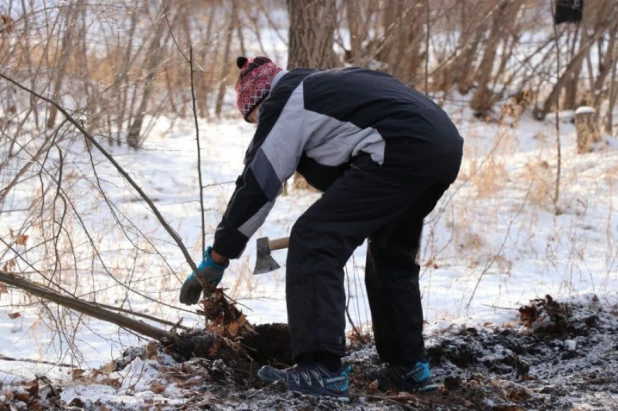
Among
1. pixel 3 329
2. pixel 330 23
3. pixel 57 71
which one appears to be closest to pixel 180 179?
pixel 330 23

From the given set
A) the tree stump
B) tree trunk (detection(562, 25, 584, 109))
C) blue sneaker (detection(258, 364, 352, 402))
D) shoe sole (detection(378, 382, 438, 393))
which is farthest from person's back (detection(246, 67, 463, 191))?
tree trunk (detection(562, 25, 584, 109))

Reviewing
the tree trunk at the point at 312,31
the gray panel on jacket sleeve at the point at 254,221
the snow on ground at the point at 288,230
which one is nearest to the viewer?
the gray panel on jacket sleeve at the point at 254,221

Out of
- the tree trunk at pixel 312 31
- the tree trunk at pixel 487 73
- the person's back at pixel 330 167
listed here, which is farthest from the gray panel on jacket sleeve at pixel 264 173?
the tree trunk at pixel 487 73

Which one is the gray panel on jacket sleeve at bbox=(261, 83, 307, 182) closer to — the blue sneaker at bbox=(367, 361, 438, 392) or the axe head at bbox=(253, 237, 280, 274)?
the axe head at bbox=(253, 237, 280, 274)

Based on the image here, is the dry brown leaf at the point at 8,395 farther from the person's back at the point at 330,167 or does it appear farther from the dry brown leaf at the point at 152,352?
the person's back at the point at 330,167

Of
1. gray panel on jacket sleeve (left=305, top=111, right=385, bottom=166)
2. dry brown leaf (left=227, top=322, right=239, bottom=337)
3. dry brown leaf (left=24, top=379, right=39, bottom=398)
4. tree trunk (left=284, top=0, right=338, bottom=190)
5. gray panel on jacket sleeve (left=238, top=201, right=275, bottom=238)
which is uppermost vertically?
tree trunk (left=284, top=0, right=338, bottom=190)

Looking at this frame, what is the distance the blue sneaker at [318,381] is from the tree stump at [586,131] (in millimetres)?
7599

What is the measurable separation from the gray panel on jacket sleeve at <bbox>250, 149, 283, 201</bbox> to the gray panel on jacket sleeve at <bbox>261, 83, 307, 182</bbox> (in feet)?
0.04

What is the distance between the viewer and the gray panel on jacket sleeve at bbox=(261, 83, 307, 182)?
9.87ft

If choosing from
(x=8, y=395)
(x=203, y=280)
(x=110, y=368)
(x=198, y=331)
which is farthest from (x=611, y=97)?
(x=8, y=395)

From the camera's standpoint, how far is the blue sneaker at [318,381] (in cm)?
311

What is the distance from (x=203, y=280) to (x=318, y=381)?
2.14 feet

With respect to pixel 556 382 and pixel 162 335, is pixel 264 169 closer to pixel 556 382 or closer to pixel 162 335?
pixel 162 335

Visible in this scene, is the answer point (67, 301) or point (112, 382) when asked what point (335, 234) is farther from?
point (67, 301)
